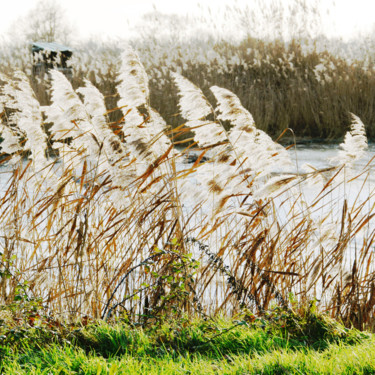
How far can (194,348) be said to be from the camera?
2.24m

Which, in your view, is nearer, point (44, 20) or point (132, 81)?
point (132, 81)

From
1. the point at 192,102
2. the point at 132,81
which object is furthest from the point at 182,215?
the point at 132,81

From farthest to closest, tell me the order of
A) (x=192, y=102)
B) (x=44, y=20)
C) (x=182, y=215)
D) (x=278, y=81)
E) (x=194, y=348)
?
(x=44, y=20) < (x=278, y=81) < (x=182, y=215) < (x=192, y=102) < (x=194, y=348)

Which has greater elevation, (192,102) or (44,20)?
(44,20)

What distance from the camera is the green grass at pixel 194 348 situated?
1954 millimetres

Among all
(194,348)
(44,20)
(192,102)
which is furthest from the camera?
(44,20)

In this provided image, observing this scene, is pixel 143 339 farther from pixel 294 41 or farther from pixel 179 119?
pixel 294 41

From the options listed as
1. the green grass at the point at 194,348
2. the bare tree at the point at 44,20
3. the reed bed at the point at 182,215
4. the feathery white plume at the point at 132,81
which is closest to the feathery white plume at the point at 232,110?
the reed bed at the point at 182,215

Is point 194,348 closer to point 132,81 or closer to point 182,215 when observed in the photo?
point 182,215

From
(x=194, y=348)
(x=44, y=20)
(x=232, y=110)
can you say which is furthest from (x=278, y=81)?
(x=44, y=20)

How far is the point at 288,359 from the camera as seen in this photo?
2.00 meters

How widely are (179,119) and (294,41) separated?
3.22m

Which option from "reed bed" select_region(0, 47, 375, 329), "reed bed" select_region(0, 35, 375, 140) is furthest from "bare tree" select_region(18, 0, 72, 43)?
"reed bed" select_region(0, 47, 375, 329)

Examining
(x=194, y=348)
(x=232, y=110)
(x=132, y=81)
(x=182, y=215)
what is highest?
(x=132, y=81)
